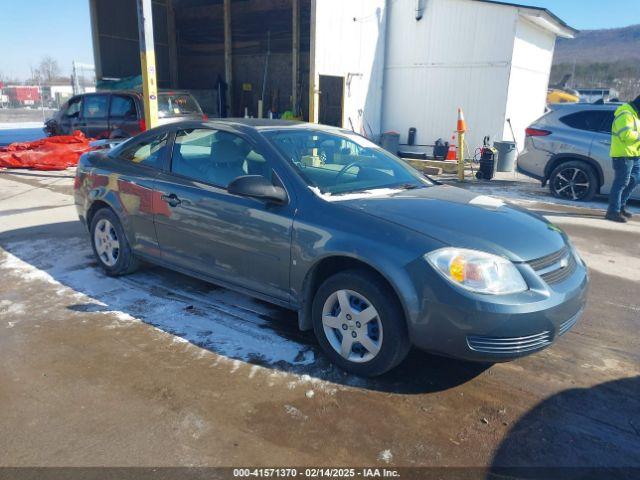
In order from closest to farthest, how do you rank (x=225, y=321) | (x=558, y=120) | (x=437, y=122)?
(x=225, y=321) → (x=558, y=120) → (x=437, y=122)

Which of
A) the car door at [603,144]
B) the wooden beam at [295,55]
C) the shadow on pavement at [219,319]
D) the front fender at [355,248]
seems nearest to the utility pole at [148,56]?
the shadow on pavement at [219,319]

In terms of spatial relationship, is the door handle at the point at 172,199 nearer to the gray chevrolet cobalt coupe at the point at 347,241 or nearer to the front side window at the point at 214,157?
the gray chevrolet cobalt coupe at the point at 347,241

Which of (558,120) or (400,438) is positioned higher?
(558,120)

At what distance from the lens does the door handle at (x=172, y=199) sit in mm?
4012

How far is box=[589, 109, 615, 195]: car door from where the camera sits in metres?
8.55

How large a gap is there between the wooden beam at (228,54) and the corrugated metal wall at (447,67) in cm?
544

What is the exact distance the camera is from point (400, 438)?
2639 millimetres

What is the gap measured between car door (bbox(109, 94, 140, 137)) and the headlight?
10608 millimetres

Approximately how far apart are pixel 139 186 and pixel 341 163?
178 centimetres


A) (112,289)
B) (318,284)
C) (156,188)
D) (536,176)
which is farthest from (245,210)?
(536,176)

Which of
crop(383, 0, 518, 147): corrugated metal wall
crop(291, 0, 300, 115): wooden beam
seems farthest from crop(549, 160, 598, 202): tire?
crop(291, 0, 300, 115): wooden beam

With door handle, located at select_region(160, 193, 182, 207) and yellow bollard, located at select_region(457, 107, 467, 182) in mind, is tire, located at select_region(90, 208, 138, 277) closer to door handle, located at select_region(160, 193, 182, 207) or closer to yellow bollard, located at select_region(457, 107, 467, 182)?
door handle, located at select_region(160, 193, 182, 207)

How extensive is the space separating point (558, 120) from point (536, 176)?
3.49 feet

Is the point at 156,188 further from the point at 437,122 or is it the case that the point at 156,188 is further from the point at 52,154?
the point at 437,122
